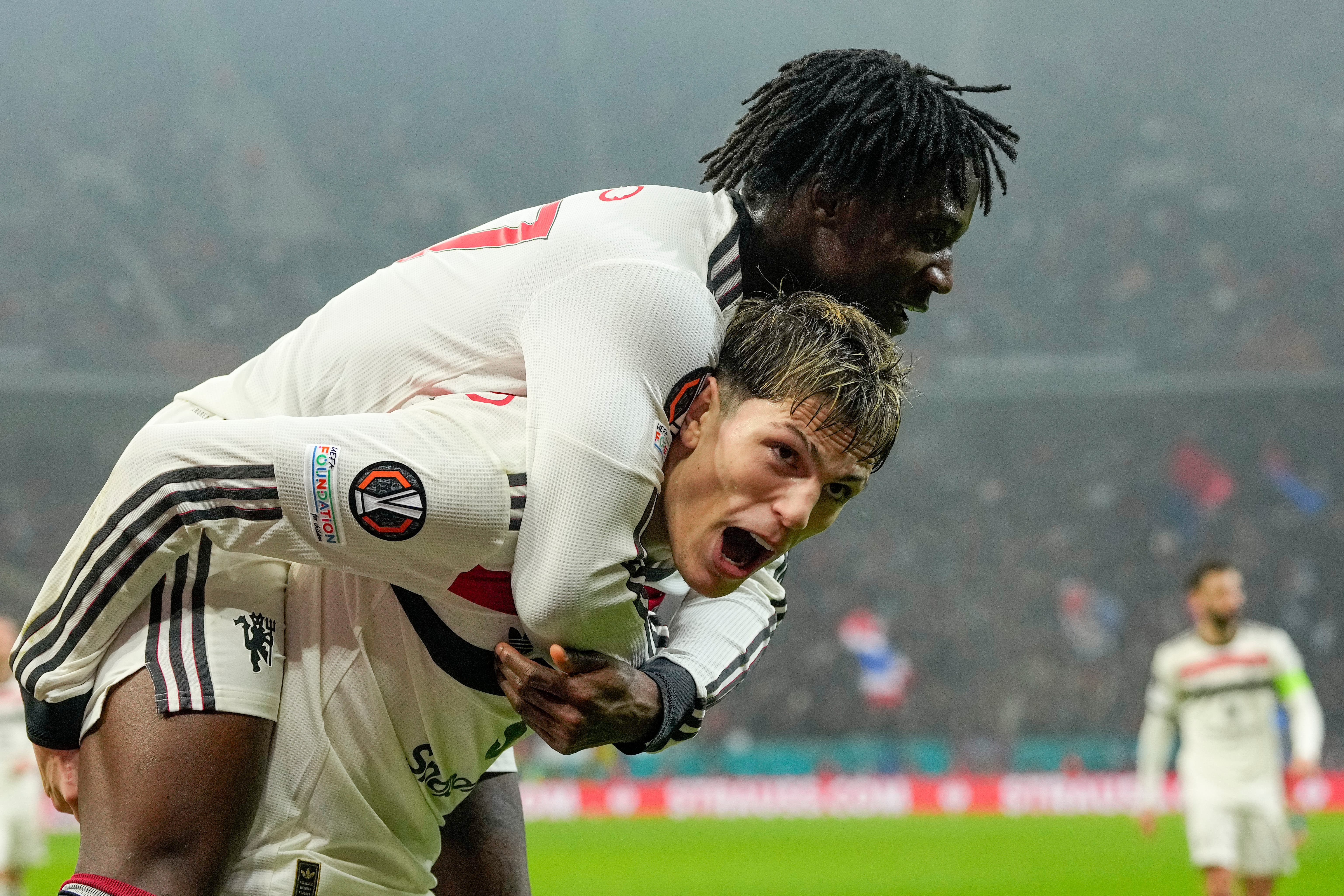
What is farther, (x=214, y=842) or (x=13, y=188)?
(x=13, y=188)

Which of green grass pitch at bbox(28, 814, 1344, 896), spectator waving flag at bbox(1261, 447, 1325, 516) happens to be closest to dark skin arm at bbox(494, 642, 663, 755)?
green grass pitch at bbox(28, 814, 1344, 896)

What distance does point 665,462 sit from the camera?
2160 millimetres

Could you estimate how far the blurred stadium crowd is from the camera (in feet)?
57.3

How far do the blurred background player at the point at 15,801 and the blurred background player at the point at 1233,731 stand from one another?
6457 mm

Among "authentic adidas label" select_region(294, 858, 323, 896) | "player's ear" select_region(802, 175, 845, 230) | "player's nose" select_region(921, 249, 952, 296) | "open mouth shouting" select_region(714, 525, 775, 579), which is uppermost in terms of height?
"player's ear" select_region(802, 175, 845, 230)

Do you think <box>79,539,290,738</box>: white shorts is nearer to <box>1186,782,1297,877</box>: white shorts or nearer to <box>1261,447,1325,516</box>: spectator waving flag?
<box>1186,782,1297,877</box>: white shorts

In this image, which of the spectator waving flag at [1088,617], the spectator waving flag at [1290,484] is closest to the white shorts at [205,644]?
the spectator waving flag at [1088,617]

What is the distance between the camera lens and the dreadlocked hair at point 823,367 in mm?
2100

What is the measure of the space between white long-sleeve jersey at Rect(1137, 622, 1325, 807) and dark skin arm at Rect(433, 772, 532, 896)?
21.2 ft

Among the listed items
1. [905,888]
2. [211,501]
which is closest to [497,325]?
[211,501]

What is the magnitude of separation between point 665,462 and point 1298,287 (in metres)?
19.8

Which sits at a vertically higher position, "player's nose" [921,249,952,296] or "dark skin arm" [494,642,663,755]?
"player's nose" [921,249,952,296]

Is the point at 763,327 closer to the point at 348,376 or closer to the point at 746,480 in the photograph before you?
the point at 746,480

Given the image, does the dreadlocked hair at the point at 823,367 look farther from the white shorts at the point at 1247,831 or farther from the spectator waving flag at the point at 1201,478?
the spectator waving flag at the point at 1201,478
